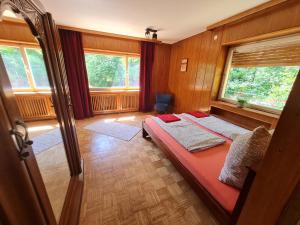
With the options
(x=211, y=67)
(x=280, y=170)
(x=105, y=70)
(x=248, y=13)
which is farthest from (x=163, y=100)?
(x=280, y=170)

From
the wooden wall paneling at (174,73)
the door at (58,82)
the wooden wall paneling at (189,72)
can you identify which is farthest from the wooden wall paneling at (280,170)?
the wooden wall paneling at (174,73)

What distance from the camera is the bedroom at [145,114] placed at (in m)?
0.57

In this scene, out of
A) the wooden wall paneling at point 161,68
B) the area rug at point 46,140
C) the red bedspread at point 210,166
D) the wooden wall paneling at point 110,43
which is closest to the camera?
the red bedspread at point 210,166

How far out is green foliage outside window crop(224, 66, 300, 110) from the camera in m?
2.04

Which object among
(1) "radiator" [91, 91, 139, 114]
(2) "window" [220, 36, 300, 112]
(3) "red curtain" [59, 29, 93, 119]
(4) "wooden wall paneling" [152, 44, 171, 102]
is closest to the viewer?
(2) "window" [220, 36, 300, 112]

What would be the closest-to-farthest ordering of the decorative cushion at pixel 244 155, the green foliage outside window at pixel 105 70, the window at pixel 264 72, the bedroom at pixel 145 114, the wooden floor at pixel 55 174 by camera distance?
the bedroom at pixel 145 114 < the decorative cushion at pixel 244 155 < the wooden floor at pixel 55 174 < the window at pixel 264 72 < the green foliage outside window at pixel 105 70

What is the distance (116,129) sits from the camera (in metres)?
3.20

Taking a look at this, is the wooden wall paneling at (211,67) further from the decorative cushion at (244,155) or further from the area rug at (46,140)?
the area rug at (46,140)

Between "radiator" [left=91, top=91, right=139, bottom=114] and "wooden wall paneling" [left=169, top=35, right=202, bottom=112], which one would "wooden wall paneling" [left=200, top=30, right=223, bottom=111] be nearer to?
"wooden wall paneling" [left=169, top=35, right=202, bottom=112]

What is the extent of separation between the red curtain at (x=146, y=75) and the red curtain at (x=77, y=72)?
170 cm

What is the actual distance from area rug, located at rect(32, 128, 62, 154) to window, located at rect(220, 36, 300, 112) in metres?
3.57

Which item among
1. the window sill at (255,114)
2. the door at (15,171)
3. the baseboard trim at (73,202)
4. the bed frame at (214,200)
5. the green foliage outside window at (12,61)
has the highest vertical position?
the green foliage outside window at (12,61)

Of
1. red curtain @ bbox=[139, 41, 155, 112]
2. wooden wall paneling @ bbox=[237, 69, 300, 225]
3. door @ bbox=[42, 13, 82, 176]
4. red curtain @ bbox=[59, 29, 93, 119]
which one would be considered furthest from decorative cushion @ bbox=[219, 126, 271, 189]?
red curtain @ bbox=[59, 29, 93, 119]

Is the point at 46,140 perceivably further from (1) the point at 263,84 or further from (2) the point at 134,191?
(1) the point at 263,84
